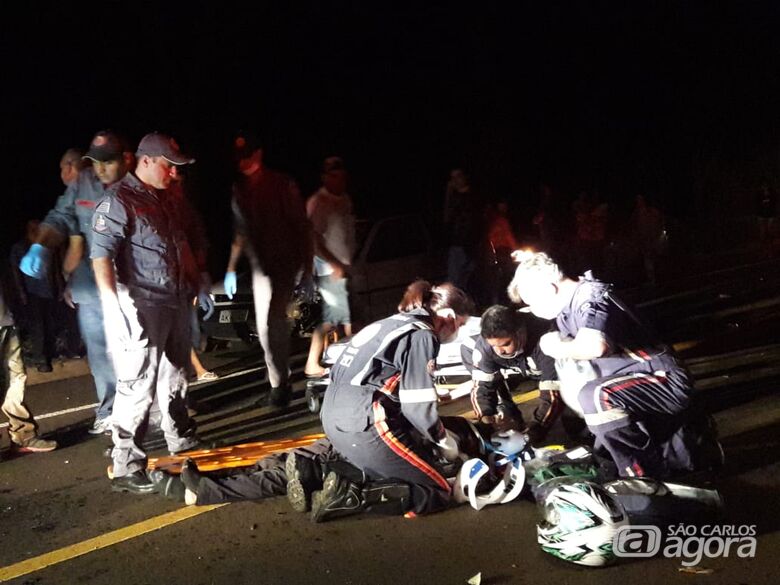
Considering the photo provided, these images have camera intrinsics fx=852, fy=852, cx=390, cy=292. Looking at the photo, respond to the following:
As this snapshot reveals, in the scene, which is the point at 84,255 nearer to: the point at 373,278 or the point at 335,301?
the point at 335,301

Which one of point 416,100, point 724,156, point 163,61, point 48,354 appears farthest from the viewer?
point 416,100

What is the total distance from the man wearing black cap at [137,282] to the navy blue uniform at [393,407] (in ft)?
4.38

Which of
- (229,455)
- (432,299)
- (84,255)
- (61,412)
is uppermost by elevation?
(84,255)

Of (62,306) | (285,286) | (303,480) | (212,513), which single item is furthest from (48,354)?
(303,480)

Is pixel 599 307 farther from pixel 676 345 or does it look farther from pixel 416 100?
pixel 416 100

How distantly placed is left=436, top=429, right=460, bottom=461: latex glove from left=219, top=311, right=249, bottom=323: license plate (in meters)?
5.18

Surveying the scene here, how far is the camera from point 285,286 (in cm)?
700

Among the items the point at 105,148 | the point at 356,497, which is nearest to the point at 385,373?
the point at 356,497

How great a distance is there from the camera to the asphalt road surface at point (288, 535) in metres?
4.06

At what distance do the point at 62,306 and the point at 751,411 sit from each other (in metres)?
6.47

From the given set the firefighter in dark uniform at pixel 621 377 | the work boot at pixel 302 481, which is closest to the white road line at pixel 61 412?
the work boot at pixel 302 481

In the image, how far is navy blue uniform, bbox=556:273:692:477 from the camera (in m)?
4.62

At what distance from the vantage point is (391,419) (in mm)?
4586

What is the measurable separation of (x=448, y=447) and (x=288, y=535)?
98 cm
